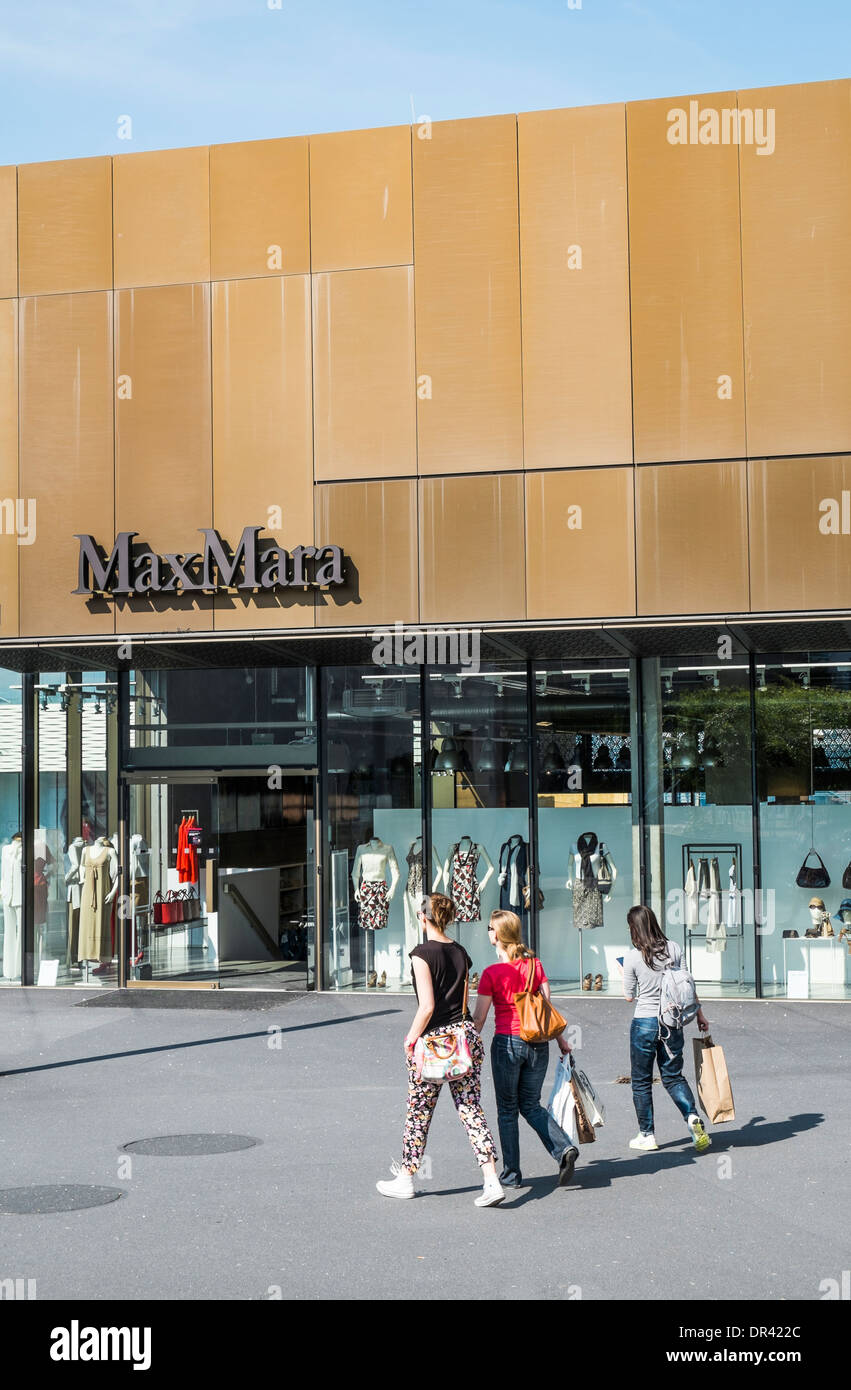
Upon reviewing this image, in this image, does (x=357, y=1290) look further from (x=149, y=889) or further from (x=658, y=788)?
(x=149, y=889)

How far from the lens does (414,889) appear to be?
18.6m

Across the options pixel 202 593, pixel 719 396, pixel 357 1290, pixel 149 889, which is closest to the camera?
pixel 357 1290

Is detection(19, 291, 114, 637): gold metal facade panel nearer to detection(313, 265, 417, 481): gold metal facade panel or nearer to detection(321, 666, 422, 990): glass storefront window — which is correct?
detection(313, 265, 417, 481): gold metal facade panel

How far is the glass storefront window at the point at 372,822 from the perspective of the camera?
18.5 metres

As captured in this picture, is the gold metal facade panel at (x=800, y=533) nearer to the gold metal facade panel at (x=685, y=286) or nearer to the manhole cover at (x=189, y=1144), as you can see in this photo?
the gold metal facade panel at (x=685, y=286)

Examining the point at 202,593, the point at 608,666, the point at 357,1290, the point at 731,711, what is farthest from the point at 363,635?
the point at 357,1290

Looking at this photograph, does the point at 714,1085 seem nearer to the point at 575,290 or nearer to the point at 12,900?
the point at 575,290

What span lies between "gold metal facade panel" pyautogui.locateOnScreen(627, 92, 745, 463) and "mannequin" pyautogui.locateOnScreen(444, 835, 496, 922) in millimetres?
5362

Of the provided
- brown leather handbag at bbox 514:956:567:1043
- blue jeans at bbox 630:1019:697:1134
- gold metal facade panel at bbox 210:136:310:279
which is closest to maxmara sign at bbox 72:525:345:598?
gold metal facade panel at bbox 210:136:310:279

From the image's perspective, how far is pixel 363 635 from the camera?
54.6 ft

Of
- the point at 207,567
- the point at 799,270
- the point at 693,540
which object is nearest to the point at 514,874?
the point at 693,540

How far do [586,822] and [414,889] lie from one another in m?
2.34
